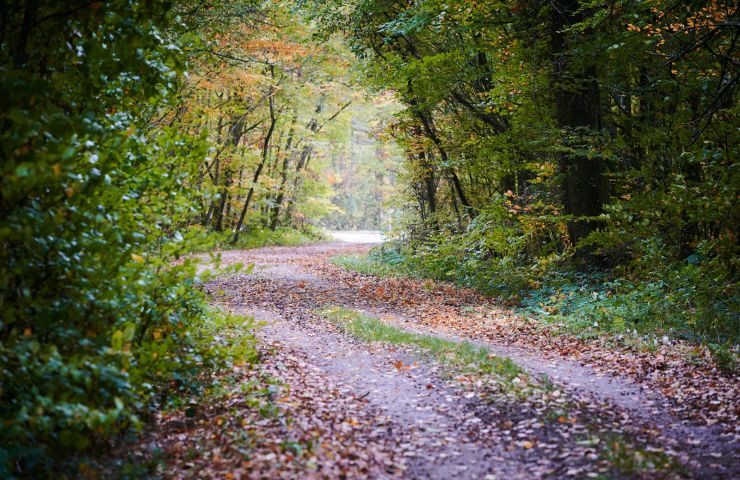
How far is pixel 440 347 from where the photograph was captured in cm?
825

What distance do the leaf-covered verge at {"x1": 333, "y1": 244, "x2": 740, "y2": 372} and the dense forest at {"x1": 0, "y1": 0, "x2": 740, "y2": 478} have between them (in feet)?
0.17

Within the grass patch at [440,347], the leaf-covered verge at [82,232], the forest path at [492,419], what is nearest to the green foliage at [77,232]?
the leaf-covered verge at [82,232]

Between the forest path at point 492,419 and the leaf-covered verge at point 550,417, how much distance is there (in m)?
0.02

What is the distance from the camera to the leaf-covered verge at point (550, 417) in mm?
4539

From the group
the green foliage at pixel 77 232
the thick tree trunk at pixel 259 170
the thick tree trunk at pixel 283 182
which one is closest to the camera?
the green foliage at pixel 77 232

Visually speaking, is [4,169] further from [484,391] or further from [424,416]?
[484,391]

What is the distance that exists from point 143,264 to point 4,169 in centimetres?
156

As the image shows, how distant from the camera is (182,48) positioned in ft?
19.3

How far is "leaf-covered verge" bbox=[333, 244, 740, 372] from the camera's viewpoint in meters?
8.66

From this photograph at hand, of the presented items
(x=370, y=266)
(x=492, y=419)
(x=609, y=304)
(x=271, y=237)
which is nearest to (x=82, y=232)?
(x=492, y=419)

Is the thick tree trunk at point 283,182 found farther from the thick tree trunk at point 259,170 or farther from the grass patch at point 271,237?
the thick tree trunk at point 259,170

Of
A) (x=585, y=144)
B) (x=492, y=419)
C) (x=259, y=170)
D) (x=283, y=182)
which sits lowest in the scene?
(x=492, y=419)

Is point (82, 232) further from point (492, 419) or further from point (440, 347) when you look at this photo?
point (440, 347)

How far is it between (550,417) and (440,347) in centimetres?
278
